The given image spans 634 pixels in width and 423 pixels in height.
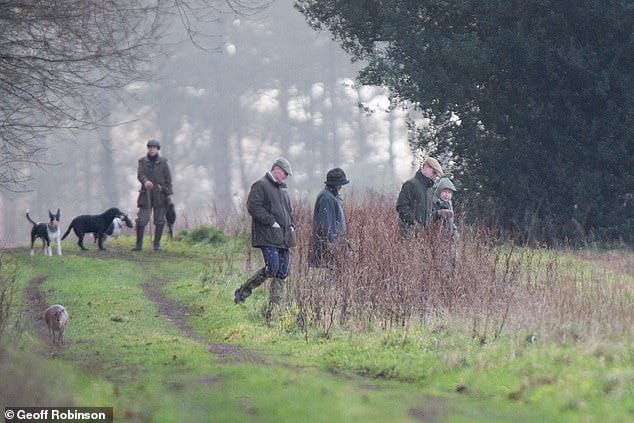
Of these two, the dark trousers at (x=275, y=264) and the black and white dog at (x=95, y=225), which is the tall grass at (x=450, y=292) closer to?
the dark trousers at (x=275, y=264)

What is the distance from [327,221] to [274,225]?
1508mm

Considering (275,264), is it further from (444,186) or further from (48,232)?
(48,232)

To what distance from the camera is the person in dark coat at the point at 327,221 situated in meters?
17.1

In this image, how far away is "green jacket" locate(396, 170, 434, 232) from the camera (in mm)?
17578

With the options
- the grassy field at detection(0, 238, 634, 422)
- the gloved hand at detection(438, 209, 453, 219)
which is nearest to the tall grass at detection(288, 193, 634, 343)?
the grassy field at detection(0, 238, 634, 422)

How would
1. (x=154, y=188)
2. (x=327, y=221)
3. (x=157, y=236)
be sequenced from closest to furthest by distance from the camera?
(x=327, y=221) → (x=154, y=188) → (x=157, y=236)

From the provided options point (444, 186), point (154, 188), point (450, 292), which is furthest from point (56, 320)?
point (154, 188)

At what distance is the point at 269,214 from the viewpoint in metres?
16.3

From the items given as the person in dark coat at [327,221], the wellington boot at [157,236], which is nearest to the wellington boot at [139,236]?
the wellington boot at [157,236]

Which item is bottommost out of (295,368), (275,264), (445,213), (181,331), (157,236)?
(295,368)

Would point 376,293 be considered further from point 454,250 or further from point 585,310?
point 585,310

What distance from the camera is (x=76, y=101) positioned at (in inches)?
690

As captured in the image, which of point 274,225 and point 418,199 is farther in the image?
point 418,199

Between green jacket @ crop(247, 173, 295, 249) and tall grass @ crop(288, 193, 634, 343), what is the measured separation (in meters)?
0.57
